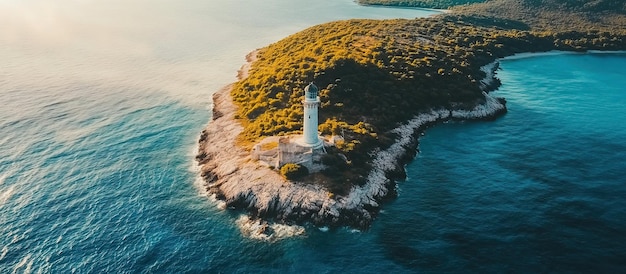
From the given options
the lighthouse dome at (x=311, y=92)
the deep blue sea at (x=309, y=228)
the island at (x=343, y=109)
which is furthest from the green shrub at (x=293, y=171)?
the deep blue sea at (x=309, y=228)

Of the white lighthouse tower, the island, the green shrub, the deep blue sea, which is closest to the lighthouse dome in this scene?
the white lighthouse tower

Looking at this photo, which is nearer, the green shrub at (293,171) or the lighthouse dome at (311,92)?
the lighthouse dome at (311,92)

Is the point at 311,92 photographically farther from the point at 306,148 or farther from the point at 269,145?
the point at 269,145

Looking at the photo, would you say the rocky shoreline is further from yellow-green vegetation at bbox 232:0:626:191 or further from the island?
yellow-green vegetation at bbox 232:0:626:191

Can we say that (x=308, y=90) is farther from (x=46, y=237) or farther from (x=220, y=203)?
(x=46, y=237)

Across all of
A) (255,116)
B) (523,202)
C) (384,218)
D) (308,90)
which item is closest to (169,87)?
(255,116)

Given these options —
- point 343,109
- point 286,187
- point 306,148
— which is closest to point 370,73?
point 343,109

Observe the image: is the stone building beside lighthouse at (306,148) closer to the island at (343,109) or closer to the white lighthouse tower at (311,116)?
the white lighthouse tower at (311,116)

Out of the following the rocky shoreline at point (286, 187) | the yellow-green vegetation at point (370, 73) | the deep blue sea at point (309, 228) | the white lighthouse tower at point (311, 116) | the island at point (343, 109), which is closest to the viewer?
the deep blue sea at point (309, 228)
